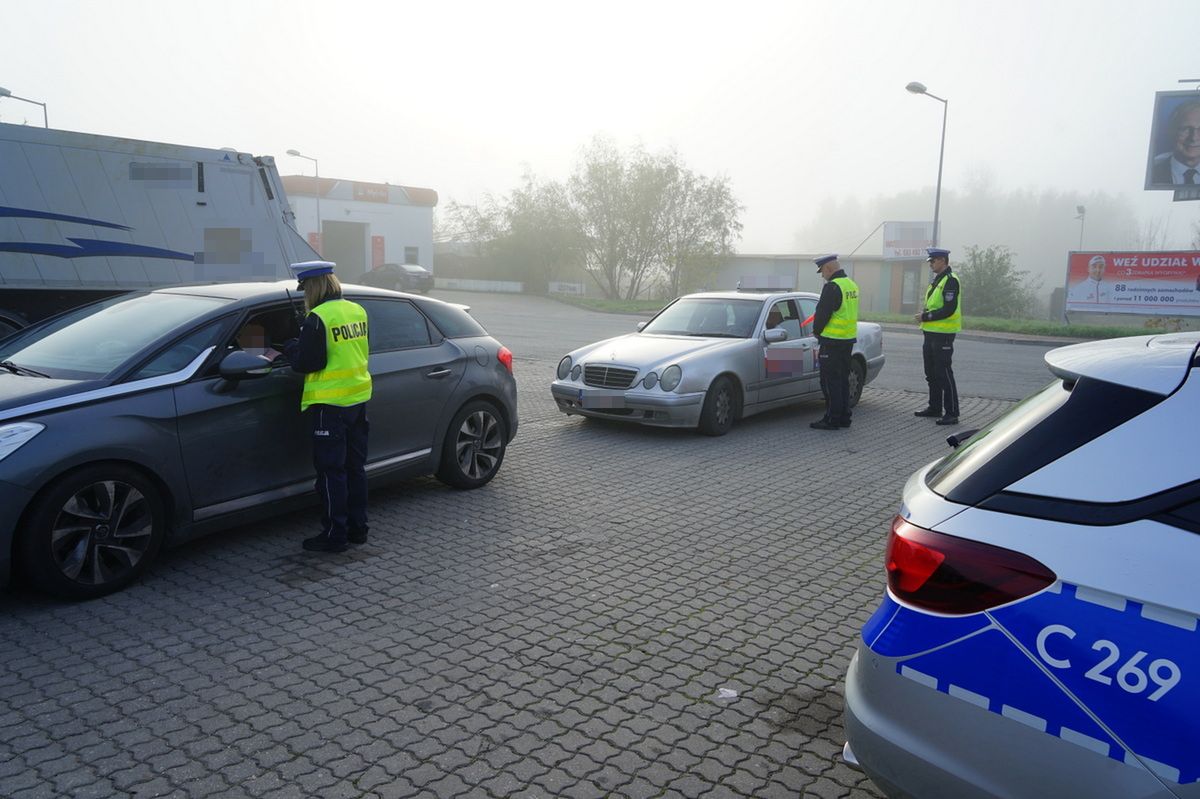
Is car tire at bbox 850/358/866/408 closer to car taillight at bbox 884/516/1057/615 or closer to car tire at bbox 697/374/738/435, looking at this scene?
car tire at bbox 697/374/738/435

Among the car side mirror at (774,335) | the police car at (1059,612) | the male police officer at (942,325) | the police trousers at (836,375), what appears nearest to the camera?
the police car at (1059,612)

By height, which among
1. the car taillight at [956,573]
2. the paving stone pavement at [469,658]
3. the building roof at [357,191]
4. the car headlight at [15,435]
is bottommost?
the paving stone pavement at [469,658]

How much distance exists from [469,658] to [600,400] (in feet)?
18.0

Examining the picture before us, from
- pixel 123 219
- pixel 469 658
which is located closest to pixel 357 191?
pixel 123 219

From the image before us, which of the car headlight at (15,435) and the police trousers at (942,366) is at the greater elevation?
the car headlight at (15,435)

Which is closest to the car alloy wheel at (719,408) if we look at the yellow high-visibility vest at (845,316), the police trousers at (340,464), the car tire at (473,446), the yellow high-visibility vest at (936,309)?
the yellow high-visibility vest at (845,316)

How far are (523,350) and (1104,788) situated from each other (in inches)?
675

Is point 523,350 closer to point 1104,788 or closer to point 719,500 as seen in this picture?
point 719,500

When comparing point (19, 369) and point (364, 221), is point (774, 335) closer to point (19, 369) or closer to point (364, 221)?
point (19, 369)

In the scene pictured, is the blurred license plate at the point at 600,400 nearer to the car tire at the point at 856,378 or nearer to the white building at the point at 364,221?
the car tire at the point at 856,378

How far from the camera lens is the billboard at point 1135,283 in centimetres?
2952

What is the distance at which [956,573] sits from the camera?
7.48 feet

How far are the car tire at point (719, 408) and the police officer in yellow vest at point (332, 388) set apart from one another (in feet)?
15.1

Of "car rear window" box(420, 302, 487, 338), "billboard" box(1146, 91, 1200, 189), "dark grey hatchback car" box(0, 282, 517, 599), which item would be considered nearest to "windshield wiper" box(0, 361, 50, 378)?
"dark grey hatchback car" box(0, 282, 517, 599)
